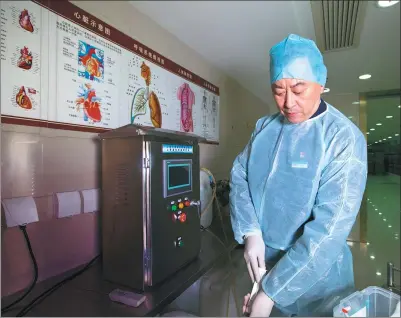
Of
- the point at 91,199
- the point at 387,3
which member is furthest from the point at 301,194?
the point at 387,3

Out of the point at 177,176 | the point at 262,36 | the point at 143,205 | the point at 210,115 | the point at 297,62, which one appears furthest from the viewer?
the point at 210,115

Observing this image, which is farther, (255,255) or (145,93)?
(145,93)

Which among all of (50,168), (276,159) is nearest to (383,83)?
(276,159)

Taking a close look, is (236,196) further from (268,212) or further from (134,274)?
(134,274)

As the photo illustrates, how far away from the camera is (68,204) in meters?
0.90

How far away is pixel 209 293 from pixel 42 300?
59cm

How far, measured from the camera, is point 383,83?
147cm

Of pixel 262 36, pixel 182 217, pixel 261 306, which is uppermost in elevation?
pixel 262 36

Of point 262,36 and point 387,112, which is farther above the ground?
point 262,36

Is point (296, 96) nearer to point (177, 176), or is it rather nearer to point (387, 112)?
point (177, 176)

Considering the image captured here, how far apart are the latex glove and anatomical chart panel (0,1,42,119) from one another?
829 mm

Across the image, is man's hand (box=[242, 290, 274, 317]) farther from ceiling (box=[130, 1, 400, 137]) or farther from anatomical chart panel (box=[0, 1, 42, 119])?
anatomical chart panel (box=[0, 1, 42, 119])

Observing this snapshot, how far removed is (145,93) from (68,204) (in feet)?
2.19

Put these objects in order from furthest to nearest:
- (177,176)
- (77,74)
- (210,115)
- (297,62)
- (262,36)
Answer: (210,115)
(262,36)
(77,74)
(177,176)
(297,62)
